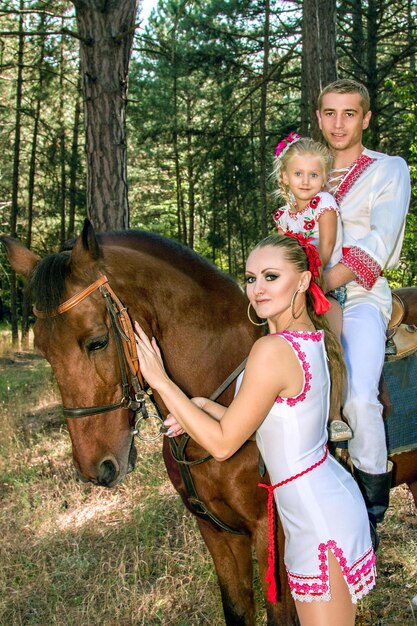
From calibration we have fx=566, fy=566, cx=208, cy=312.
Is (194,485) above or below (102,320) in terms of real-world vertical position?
below

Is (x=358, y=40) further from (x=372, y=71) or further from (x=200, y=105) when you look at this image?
(x=200, y=105)

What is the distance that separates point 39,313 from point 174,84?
19.1 m

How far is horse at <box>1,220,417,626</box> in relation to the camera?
7.76ft

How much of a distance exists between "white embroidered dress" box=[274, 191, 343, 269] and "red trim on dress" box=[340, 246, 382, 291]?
3.1 inches

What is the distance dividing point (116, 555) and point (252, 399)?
3.10 metres

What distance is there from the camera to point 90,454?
246cm

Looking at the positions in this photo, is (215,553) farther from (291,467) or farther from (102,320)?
(102,320)

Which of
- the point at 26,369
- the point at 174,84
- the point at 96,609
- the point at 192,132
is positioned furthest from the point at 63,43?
the point at 96,609

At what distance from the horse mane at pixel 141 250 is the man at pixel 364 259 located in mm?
605

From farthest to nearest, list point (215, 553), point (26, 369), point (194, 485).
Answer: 1. point (26, 369)
2. point (215, 553)
3. point (194, 485)

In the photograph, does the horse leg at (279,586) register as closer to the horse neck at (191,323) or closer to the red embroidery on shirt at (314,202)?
the horse neck at (191,323)

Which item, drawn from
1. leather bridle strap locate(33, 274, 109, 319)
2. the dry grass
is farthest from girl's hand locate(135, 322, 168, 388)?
the dry grass

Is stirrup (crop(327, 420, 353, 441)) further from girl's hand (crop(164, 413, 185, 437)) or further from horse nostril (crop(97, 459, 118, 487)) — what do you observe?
horse nostril (crop(97, 459, 118, 487))

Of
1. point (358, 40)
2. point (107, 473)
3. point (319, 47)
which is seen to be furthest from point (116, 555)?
point (358, 40)
